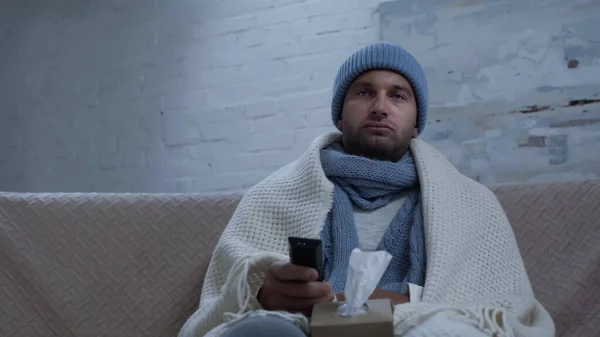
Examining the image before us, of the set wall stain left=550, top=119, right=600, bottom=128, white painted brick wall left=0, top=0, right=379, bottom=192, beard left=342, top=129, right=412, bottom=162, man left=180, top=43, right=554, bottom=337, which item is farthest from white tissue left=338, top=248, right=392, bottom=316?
white painted brick wall left=0, top=0, right=379, bottom=192

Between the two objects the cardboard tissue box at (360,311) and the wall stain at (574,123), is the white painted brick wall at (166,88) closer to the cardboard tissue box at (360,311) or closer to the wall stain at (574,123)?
the wall stain at (574,123)

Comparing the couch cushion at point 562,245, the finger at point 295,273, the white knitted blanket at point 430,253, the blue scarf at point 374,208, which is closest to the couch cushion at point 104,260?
the white knitted blanket at point 430,253

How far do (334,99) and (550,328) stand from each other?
2.47ft

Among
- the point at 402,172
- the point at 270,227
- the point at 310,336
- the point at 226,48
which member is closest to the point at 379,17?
the point at 226,48

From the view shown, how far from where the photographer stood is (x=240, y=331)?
0.91 m

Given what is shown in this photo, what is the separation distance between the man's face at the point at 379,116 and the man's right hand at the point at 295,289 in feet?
1.68

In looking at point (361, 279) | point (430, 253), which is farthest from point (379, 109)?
point (361, 279)

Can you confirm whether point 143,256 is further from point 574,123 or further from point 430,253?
point 574,123

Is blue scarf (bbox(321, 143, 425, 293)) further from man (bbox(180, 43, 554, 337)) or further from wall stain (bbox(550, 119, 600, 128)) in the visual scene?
wall stain (bbox(550, 119, 600, 128))

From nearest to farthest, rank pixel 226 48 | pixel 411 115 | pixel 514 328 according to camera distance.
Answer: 1. pixel 514 328
2. pixel 411 115
3. pixel 226 48

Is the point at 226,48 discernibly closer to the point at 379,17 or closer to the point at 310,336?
the point at 379,17

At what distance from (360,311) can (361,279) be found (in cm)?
4

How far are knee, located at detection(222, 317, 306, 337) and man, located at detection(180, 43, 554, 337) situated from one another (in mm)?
80

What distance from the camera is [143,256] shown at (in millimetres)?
1690
